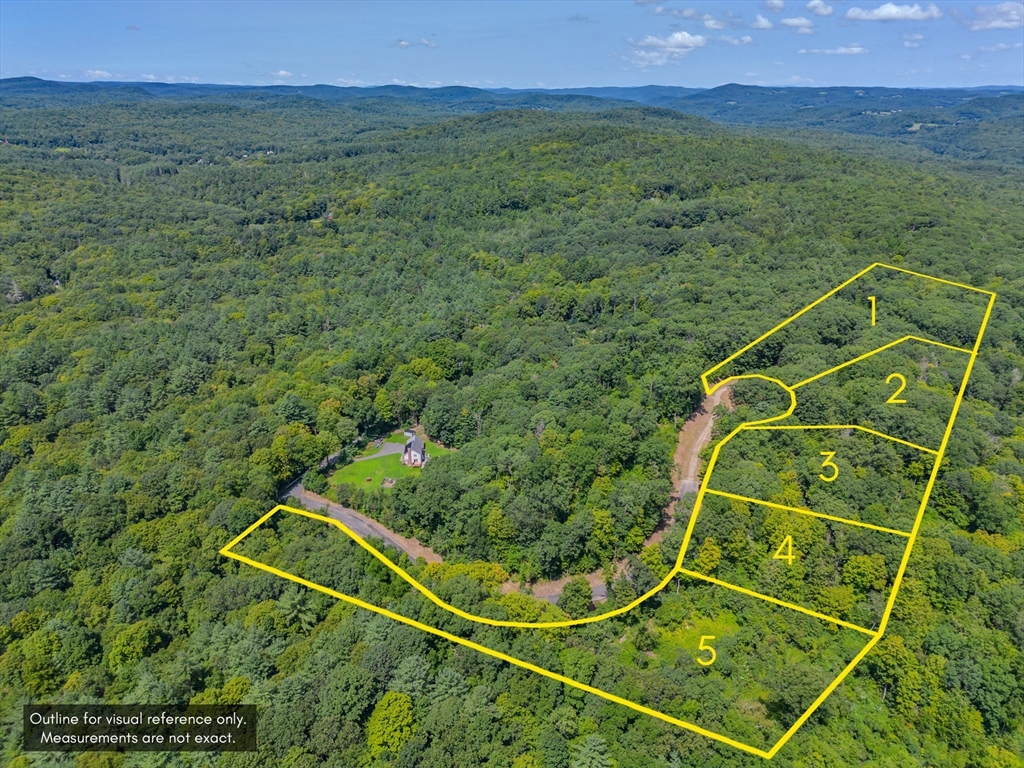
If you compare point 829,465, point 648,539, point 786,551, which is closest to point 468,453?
point 648,539

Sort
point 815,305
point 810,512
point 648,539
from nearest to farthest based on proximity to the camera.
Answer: point 810,512 → point 648,539 → point 815,305

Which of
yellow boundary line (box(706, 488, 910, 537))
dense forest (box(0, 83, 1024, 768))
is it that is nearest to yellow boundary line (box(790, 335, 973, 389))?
dense forest (box(0, 83, 1024, 768))

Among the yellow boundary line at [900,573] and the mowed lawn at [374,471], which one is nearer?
the yellow boundary line at [900,573]

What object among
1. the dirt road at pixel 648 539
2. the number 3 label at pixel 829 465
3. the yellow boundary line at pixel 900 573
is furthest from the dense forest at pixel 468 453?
the number 3 label at pixel 829 465

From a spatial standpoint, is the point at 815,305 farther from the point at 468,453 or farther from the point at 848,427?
the point at 468,453

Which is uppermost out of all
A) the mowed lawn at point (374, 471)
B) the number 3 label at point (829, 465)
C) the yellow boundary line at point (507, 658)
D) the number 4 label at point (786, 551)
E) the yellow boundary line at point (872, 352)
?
the yellow boundary line at point (872, 352)

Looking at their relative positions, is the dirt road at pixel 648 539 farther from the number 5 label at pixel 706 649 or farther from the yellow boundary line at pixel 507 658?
the yellow boundary line at pixel 507 658

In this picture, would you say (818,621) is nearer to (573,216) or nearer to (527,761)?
(527,761)

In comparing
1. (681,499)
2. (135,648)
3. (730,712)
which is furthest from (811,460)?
(135,648)
